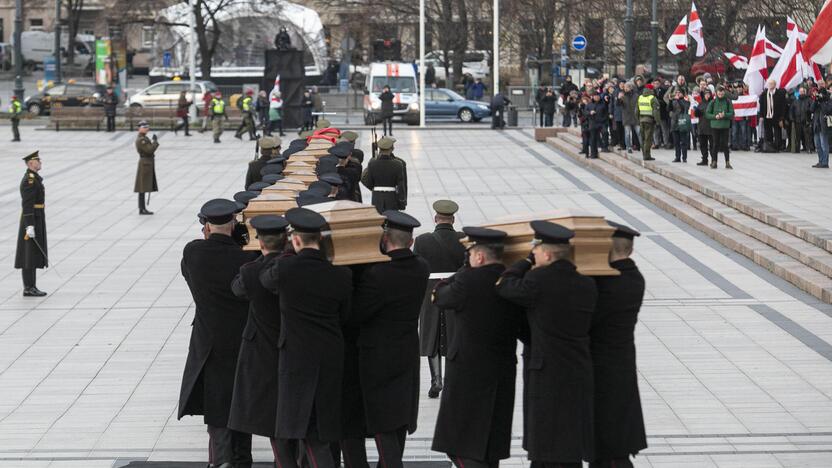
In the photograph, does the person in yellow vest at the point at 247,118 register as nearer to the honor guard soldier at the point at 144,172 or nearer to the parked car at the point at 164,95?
the parked car at the point at 164,95

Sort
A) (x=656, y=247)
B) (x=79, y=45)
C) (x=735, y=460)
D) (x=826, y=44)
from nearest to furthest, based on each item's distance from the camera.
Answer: (x=735, y=460), (x=826, y=44), (x=656, y=247), (x=79, y=45)

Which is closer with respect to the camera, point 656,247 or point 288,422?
point 288,422

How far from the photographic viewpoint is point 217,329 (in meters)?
8.68

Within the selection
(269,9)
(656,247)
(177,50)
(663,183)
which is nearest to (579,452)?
(656,247)

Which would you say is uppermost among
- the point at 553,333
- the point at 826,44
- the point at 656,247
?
the point at 826,44

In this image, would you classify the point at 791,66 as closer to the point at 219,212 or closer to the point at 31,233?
the point at 31,233

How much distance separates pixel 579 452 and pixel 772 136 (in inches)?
913

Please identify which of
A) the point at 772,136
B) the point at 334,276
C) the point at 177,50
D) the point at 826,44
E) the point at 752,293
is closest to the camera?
the point at 334,276

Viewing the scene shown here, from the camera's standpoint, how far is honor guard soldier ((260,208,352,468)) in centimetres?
757

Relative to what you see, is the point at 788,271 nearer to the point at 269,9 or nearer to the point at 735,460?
the point at 735,460

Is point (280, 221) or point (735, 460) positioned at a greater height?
point (280, 221)

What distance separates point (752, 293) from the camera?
14.9 m

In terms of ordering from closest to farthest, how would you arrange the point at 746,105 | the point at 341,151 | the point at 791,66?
the point at 341,151
the point at 791,66
the point at 746,105

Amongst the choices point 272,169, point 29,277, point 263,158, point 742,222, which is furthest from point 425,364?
point 742,222
